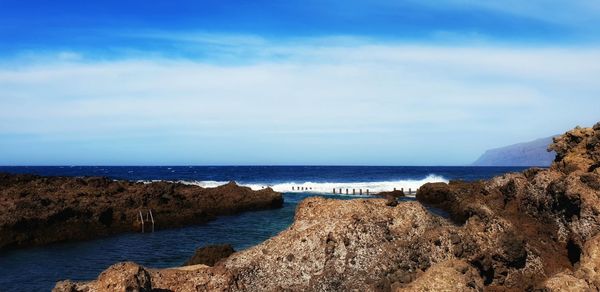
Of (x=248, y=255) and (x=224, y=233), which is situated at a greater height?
(x=248, y=255)

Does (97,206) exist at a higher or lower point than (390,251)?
lower

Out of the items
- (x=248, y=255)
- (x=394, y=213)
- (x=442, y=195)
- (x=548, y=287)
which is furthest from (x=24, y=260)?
(x=442, y=195)

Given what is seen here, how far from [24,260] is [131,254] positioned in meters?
6.22

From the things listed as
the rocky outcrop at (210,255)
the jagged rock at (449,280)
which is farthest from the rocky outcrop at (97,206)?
the jagged rock at (449,280)

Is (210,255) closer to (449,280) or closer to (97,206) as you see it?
(449,280)

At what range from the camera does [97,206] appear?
43.3 m

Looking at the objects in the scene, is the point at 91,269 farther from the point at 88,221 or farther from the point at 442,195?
the point at 442,195

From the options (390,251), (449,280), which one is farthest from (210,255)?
(449,280)

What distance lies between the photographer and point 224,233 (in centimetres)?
4081

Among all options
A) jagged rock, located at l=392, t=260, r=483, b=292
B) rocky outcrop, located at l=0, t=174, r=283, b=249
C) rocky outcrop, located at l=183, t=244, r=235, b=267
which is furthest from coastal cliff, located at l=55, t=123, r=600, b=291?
rocky outcrop, located at l=0, t=174, r=283, b=249

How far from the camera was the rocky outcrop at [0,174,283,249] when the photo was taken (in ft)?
123

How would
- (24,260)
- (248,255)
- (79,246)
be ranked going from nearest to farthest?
(248,255), (24,260), (79,246)

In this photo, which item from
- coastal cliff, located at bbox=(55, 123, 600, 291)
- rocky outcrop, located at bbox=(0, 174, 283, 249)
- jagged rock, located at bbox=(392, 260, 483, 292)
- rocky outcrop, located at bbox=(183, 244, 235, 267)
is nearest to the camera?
jagged rock, located at bbox=(392, 260, 483, 292)

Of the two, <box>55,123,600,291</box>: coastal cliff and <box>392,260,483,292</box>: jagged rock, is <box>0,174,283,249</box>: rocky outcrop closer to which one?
<box>55,123,600,291</box>: coastal cliff
